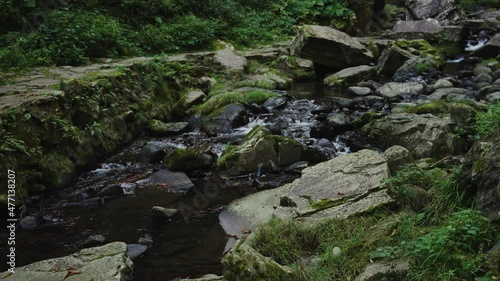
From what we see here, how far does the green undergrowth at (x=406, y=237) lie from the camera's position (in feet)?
10.4

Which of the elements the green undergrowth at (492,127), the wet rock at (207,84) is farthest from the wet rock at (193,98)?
the green undergrowth at (492,127)

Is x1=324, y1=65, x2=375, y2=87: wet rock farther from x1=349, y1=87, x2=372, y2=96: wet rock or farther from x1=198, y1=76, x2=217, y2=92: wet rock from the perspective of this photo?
x1=198, y1=76, x2=217, y2=92: wet rock

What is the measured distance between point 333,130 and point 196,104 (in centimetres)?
341

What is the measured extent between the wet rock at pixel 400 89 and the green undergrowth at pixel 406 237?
21.6 feet

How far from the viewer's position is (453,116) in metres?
7.20

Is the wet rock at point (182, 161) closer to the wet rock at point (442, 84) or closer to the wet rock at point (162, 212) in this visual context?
the wet rock at point (162, 212)

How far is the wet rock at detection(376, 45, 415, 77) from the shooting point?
1352cm

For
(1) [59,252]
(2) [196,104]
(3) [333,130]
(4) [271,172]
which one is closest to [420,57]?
(3) [333,130]

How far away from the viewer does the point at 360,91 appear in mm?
11695

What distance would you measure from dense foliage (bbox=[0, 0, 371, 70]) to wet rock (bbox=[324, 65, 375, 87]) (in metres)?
4.12

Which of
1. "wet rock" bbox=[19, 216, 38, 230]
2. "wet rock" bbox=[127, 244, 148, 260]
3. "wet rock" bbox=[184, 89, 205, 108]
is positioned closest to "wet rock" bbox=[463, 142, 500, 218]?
"wet rock" bbox=[127, 244, 148, 260]

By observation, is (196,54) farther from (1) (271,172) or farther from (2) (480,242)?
(2) (480,242)

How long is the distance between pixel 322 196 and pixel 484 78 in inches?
341

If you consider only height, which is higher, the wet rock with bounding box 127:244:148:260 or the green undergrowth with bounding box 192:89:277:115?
the wet rock with bounding box 127:244:148:260
